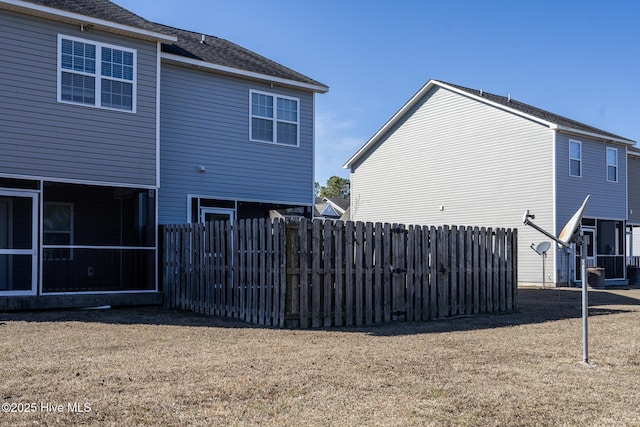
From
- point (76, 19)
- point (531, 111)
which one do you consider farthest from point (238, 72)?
point (531, 111)

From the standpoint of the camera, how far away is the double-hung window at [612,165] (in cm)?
2525

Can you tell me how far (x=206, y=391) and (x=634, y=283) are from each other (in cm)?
2516

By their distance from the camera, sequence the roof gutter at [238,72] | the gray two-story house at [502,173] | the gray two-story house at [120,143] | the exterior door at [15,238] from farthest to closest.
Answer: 1. the gray two-story house at [502,173]
2. the roof gutter at [238,72]
3. the exterior door at [15,238]
4. the gray two-story house at [120,143]

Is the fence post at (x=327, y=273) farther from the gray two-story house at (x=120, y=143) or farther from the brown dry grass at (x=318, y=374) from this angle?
the gray two-story house at (x=120, y=143)

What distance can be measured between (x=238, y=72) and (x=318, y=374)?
37.9ft

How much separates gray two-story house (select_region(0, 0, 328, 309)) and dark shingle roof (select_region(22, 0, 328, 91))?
0.07 meters

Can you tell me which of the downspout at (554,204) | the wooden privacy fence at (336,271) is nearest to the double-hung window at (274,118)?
the wooden privacy fence at (336,271)

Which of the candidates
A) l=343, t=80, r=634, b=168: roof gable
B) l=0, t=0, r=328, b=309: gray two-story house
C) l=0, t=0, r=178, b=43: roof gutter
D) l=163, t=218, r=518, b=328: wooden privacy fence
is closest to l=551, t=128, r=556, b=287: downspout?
l=343, t=80, r=634, b=168: roof gable

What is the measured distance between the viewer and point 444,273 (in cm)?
1213

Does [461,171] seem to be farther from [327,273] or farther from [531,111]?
[327,273]

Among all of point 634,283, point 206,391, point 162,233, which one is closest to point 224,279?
point 162,233

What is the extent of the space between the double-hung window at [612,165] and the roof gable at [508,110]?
52 cm

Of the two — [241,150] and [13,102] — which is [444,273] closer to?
[241,150]

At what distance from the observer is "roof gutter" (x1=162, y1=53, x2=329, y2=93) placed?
15261 mm
